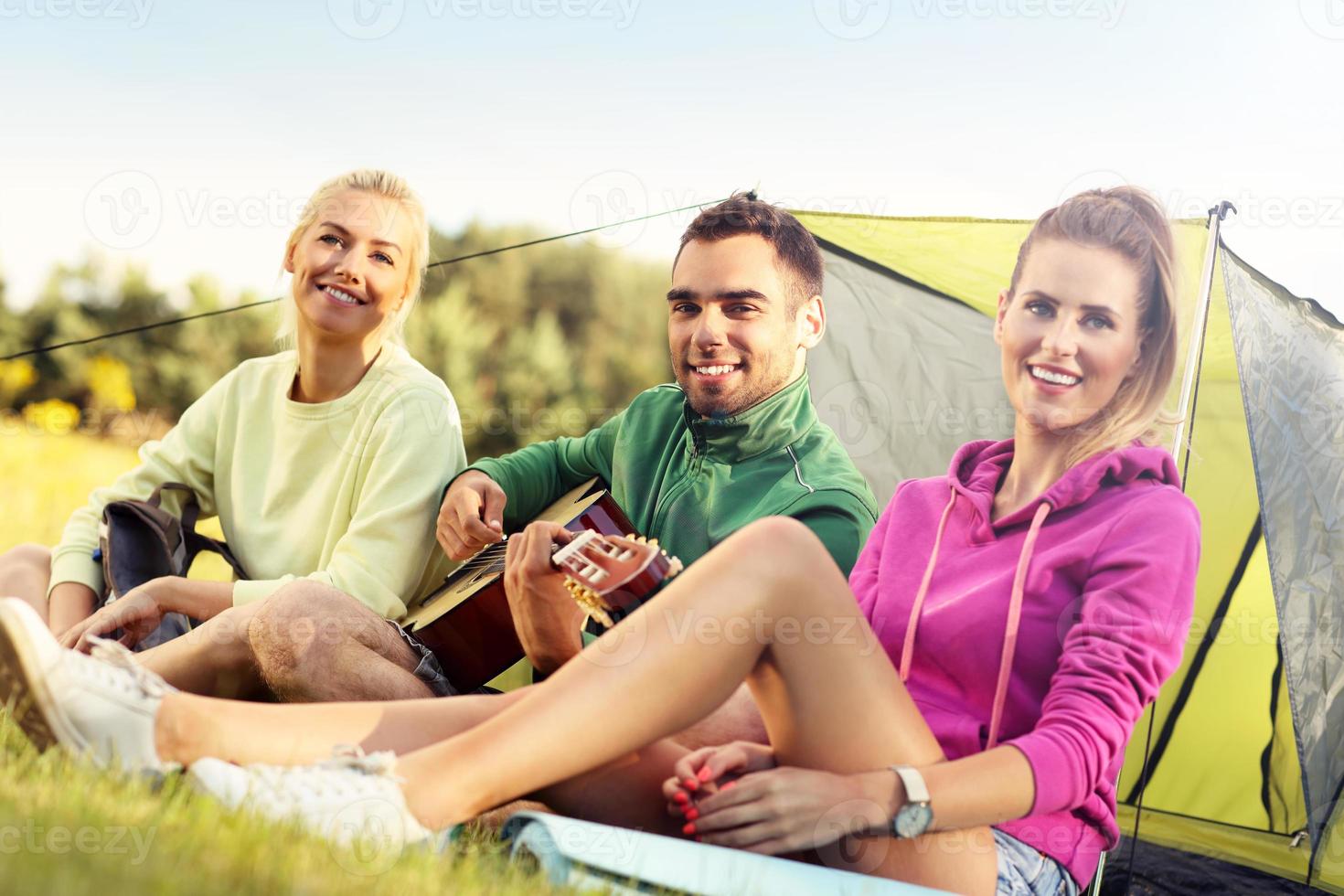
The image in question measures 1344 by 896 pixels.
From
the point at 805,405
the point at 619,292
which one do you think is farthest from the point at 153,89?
the point at 805,405

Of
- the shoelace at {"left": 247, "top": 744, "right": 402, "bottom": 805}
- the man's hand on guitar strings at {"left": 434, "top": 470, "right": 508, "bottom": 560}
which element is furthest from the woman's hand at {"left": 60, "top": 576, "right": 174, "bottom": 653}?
the shoelace at {"left": 247, "top": 744, "right": 402, "bottom": 805}

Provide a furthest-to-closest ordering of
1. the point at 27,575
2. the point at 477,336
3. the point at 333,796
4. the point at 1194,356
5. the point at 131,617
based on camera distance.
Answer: the point at 477,336 < the point at 27,575 < the point at 1194,356 < the point at 131,617 < the point at 333,796

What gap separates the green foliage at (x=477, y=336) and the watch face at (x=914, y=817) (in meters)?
7.38

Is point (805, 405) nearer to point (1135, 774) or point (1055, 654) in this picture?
point (1055, 654)

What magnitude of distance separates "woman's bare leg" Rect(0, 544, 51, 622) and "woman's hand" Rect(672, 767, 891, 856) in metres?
1.88

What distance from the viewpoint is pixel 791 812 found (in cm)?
148

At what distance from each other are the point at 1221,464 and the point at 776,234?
119cm

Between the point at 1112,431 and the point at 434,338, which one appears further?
the point at 434,338

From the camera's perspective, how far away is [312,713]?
5.08 feet

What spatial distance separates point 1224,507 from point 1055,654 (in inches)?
48.4

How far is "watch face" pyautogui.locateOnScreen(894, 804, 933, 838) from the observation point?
1.47m

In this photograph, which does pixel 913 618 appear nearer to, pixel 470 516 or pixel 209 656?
pixel 470 516

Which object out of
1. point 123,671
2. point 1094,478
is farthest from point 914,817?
point 123,671

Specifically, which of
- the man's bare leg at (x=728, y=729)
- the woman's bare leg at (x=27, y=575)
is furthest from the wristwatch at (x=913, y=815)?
the woman's bare leg at (x=27, y=575)
